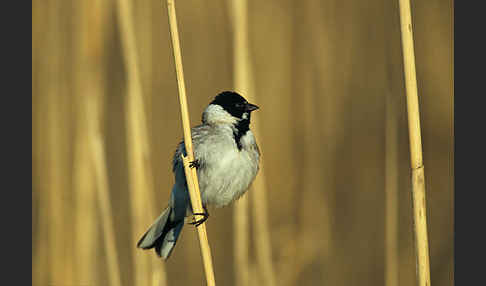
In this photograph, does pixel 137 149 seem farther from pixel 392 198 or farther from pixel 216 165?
pixel 392 198

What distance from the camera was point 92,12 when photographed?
223cm

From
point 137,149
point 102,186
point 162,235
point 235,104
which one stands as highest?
point 235,104

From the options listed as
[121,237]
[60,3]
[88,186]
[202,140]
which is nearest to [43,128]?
[88,186]

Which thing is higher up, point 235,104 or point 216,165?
point 235,104

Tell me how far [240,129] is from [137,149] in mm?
436

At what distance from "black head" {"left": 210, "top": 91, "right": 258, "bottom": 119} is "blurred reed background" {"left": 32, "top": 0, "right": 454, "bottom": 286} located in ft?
0.31

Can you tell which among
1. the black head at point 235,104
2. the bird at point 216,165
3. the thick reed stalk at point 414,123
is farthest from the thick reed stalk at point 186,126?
the black head at point 235,104

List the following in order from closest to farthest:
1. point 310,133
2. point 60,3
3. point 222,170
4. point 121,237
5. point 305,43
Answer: point 222,170
point 60,3
point 310,133
point 305,43
point 121,237

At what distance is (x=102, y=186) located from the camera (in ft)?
7.28

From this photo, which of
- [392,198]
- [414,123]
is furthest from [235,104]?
[414,123]

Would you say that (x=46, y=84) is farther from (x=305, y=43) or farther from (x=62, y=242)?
(x=305, y=43)

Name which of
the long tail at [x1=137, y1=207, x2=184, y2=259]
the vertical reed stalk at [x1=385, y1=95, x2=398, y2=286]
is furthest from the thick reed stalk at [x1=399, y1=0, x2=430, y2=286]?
the long tail at [x1=137, y1=207, x2=184, y2=259]

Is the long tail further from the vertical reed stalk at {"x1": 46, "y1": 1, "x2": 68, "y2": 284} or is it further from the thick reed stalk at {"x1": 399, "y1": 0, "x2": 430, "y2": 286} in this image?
the thick reed stalk at {"x1": 399, "y1": 0, "x2": 430, "y2": 286}

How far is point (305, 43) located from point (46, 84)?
1.51 m
